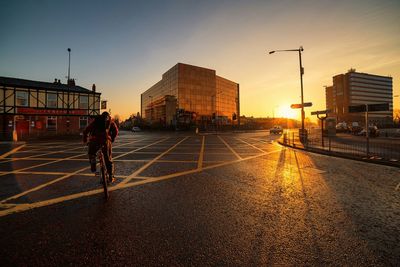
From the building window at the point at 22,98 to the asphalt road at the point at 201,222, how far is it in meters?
32.3

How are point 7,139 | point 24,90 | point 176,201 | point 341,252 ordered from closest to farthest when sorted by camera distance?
point 341,252, point 176,201, point 7,139, point 24,90

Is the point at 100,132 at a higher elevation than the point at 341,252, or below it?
higher

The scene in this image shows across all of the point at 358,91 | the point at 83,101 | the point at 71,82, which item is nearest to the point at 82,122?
the point at 83,101

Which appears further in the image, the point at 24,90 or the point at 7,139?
the point at 24,90

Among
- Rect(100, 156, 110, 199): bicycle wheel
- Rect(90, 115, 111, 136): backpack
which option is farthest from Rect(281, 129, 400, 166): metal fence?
Rect(90, 115, 111, 136): backpack

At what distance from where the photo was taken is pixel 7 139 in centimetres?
2317

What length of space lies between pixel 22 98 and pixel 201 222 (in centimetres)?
3838

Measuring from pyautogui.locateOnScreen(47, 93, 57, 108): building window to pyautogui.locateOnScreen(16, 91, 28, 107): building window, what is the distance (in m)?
2.67

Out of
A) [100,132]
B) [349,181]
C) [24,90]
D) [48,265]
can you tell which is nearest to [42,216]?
[48,265]

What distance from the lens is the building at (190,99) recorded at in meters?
68.9

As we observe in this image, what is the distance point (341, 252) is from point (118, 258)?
8.93ft

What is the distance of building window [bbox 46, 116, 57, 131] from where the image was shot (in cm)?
3180

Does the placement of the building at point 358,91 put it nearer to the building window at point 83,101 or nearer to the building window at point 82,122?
the building window at point 83,101

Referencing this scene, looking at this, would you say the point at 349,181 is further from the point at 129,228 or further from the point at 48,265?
the point at 48,265
